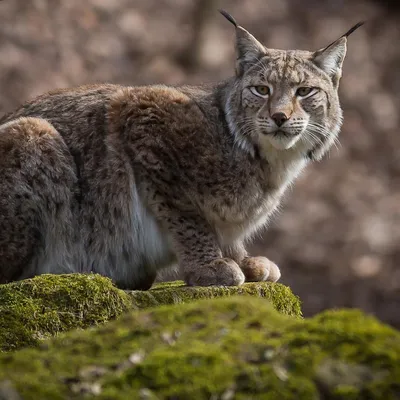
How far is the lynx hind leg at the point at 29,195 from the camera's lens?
19.2ft

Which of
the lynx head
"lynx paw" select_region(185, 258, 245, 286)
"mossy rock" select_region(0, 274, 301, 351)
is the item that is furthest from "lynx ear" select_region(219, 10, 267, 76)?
"mossy rock" select_region(0, 274, 301, 351)

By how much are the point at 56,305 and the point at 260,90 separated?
2154 mm

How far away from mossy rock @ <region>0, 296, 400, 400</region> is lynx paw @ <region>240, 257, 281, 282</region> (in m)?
2.77

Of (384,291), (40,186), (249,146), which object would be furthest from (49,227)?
(384,291)

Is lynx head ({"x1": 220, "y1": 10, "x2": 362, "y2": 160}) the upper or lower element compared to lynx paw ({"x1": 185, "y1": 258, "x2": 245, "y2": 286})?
upper

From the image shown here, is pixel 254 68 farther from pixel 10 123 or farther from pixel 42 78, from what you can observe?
pixel 42 78

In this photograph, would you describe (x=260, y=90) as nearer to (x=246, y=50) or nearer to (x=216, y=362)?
(x=246, y=50)

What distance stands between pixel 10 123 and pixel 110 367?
10.2 ft

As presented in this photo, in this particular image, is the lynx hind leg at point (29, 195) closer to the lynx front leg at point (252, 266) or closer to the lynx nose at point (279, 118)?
the lynx front leg at point (252, 266)

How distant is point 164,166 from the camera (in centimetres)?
625

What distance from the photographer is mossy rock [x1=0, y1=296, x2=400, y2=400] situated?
3211mm

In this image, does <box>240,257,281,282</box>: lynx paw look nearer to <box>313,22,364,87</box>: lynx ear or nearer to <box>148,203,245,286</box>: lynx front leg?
<box>148,203,245,286</box>: lynx front leg

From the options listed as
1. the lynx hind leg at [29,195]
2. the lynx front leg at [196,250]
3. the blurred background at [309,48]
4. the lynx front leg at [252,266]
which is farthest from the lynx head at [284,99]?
the blurred background at [309,48]

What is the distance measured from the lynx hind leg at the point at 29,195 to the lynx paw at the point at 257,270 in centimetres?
124
